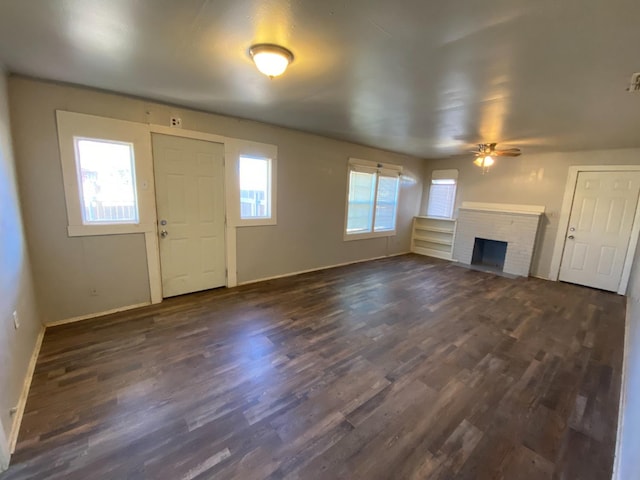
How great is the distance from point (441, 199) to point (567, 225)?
2.42 meters

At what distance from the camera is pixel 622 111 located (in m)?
2.68

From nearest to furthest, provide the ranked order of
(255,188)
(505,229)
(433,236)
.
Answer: (255,188) → (505,229) → (433,236)

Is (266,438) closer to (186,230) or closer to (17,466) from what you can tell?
(17,466)

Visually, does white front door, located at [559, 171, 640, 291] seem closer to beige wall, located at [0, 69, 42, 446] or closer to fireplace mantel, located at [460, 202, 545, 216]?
fireplace mantel, located at [460, 202, 545, 216]

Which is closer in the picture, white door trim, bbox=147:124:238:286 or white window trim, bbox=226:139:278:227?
white door trim, bbox=147:124:238:286

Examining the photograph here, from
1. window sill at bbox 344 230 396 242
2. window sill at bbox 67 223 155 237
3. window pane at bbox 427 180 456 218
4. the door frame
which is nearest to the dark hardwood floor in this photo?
window sill at bbox 67 223 155 237

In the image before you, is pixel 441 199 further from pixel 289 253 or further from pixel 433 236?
pixel 289 253

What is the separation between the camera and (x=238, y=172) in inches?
152

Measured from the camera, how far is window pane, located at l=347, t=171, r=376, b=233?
5508 mm

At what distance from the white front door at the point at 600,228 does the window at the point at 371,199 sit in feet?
10.7

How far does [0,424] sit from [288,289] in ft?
9.71

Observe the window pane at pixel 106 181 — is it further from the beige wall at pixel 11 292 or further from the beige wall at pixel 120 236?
the beige wall at pixel 11 292

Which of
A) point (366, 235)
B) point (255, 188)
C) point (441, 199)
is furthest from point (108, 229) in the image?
point (441, 199)

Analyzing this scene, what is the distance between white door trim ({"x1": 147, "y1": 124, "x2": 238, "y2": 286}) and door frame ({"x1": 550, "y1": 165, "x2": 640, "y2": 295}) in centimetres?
581
